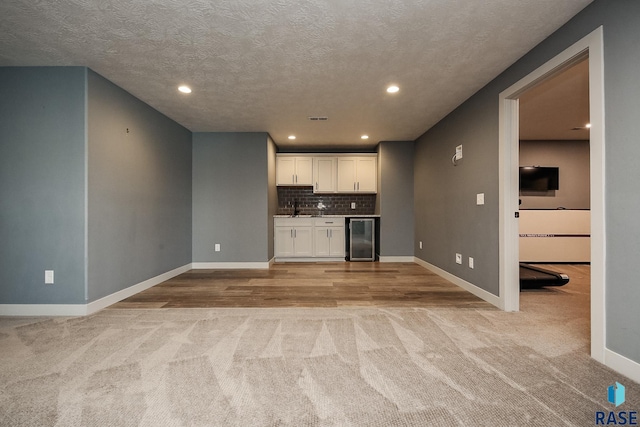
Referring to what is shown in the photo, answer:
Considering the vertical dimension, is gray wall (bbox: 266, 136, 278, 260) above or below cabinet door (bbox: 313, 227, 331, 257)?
above

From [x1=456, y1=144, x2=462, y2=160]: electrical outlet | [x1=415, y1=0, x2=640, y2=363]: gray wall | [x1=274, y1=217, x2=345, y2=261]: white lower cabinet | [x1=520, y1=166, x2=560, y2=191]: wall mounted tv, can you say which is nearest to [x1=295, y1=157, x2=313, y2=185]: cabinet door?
[x1=274, y1=217, x2=345, y2=261]: white lower cabinet

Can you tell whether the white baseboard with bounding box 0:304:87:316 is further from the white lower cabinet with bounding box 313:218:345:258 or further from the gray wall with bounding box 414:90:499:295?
the gray wall with bounding box 414:90:499:295

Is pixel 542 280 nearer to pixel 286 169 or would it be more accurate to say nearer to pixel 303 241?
Result: pixel 303 241

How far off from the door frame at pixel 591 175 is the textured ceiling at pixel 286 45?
0.96ft

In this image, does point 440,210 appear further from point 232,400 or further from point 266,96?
point 232,400

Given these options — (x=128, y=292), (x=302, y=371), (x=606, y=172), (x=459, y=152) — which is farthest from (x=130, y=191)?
(x=606, y=172)

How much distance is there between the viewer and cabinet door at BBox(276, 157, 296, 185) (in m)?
6.16

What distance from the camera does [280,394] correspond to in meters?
1.55

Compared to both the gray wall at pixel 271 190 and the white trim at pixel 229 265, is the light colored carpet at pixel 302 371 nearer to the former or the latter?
the white trim at pixel 229 265

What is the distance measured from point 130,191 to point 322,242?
3.49 m

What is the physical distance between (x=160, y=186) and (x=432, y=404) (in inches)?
167

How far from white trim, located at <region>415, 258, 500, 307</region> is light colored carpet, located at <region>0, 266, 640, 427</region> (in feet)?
1.18

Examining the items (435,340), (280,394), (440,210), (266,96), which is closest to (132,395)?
(280,394)

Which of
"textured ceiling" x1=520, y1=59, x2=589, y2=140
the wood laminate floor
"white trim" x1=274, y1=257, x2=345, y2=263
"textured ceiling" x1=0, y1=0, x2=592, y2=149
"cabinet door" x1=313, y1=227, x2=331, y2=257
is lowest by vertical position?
the wood laminate floor
